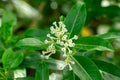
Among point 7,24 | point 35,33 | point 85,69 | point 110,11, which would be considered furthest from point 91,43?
point 110,11

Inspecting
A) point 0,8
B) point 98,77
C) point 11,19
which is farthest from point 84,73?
point 0,8

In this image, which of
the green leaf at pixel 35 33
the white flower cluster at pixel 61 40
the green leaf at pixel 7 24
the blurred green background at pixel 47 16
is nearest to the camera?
the white flower cluster at pixel 61 40

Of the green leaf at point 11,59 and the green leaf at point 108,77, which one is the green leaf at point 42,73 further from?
the green leaf at point 108,77

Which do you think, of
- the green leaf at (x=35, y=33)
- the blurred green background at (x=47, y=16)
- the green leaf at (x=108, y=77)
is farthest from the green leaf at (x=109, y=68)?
the blurred green background at (x=47, y=16)

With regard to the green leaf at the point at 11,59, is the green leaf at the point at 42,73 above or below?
below

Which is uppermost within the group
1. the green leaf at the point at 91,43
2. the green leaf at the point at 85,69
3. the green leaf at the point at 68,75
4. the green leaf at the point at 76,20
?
the green leaf at the point at 76,20

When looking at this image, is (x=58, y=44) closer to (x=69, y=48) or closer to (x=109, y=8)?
(x=69, y=48)

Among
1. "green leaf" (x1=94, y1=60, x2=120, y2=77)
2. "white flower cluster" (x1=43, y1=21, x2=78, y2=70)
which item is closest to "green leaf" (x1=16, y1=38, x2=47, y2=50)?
"white flower cluster" (x1=43, y1=21, x2=78, y2=70)

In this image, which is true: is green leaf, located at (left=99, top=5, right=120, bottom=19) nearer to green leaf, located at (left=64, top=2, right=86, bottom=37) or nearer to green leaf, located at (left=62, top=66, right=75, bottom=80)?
green leaf, located at (left=64, top=2, right=86, bottom=37)
